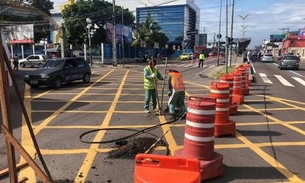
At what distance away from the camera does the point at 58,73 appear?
16516mm

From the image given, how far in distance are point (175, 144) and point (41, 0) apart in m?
56.2

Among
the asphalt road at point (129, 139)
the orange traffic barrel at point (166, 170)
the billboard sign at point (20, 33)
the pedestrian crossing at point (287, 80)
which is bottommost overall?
the asphalt road at point (129, 139)

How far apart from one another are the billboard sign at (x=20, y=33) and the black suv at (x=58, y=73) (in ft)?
104

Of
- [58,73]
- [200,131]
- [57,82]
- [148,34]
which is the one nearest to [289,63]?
[58,73]

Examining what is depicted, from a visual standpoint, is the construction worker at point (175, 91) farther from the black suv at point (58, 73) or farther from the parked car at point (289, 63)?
the parked car at point (289, 63)

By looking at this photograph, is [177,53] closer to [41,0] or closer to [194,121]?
[41,0]

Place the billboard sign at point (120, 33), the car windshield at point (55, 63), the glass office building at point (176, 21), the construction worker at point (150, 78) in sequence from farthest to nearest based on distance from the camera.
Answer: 1. the glass office building at point (176, 21)
2. the billboard sign at point (120, 33)
3. the car windshield at point (55, 63)
4. the construction worker at point (150, 78)

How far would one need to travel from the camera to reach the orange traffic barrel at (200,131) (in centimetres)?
505

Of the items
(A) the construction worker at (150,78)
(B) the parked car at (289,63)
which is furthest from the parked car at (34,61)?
(A) the construction worker at (150,78)

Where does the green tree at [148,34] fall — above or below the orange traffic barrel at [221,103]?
above

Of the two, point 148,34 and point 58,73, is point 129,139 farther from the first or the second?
point 148,34

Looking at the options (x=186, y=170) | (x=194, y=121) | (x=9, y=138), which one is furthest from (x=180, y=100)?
(x=9, y=138)

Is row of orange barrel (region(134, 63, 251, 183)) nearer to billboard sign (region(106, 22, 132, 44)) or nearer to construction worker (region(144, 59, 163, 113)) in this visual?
construction worker (region(144, 59, 163, 113))

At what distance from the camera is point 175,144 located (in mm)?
6812
